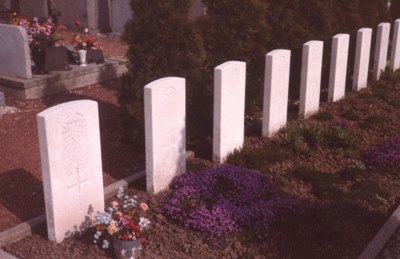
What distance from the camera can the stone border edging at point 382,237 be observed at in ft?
15.6

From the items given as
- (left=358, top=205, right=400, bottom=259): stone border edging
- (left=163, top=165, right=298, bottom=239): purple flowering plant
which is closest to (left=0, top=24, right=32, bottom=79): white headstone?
(left=163, top=165, right=298, bottom=239): purple flowering plant

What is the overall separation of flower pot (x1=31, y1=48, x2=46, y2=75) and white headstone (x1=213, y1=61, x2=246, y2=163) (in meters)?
4.91

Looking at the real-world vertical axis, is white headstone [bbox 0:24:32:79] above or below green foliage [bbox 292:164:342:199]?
above

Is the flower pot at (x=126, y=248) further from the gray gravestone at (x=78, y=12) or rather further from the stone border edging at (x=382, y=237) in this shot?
the gray gravestone at (x=78, y=12)

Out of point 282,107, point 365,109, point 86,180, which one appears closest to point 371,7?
point 365,109

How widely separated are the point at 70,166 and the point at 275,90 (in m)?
3.96

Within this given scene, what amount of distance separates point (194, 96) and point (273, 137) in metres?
1.45

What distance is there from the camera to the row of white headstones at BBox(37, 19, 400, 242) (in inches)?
187

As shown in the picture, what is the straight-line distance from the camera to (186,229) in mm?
5273

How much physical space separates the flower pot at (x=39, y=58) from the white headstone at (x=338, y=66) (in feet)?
18.4

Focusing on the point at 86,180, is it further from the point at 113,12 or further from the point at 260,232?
the point at 113,12

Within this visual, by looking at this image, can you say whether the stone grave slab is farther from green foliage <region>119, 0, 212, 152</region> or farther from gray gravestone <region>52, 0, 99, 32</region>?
gray gravestone <region>52, 0, 99, 32</region>

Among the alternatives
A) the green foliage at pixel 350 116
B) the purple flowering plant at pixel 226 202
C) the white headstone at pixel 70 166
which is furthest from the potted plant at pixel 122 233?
the green foliage at pixel 350 116

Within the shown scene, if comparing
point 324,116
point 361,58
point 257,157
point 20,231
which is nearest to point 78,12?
Answer: point 361,58
